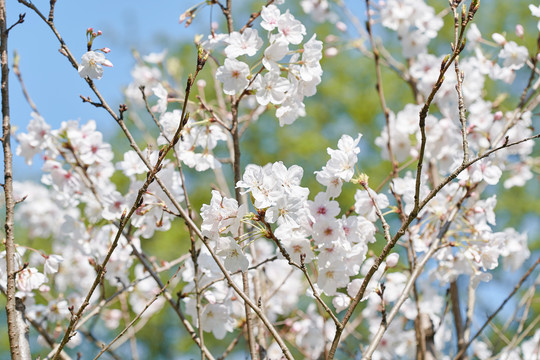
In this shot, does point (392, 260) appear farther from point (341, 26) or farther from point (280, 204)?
point (341, 26)

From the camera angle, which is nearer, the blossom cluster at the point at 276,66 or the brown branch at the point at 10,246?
the brown branch at the point at 10,246

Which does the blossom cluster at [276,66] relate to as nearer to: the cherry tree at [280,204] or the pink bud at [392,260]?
the cherry tree at [280,204]

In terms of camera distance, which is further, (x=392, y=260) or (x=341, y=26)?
(x=341, y=26)

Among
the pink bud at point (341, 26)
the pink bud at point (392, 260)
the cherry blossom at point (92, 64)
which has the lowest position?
the pink bud at point (392, 260)

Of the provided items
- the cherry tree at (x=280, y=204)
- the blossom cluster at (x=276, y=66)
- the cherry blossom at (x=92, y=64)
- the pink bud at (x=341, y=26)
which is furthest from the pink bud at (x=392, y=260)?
the pink bud at (x=341, y=26)

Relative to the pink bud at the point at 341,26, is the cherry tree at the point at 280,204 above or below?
below

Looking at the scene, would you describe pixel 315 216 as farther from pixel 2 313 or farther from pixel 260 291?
pixel 2 313

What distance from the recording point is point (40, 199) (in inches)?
171

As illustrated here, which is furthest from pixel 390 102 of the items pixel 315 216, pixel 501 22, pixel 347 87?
pixel 315 216

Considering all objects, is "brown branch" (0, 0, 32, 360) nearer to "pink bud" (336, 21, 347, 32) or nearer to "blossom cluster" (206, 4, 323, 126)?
"blossom cluster" (206, 4, 323, 126)

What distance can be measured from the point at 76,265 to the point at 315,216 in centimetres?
247

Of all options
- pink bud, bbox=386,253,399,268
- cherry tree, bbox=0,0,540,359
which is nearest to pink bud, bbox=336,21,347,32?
cherry tree, bbox=0,0,540,359

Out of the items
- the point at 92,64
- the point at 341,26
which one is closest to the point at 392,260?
the point at 92,64

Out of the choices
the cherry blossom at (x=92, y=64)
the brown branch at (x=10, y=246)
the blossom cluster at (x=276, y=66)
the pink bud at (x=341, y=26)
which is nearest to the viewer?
the brown branch at (x=10, y=246)
